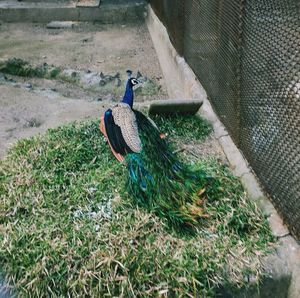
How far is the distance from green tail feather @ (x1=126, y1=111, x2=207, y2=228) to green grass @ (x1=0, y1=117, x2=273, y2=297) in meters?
0.07

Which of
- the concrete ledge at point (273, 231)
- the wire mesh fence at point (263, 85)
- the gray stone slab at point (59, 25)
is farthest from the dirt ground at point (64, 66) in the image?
the wire mesh fence at point (263, 85)

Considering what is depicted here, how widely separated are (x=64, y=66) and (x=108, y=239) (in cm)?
457

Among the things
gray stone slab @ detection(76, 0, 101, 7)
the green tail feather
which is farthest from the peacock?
gray stone slab @ detection(76, 0, 101, 7)

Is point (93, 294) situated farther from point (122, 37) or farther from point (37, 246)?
point (122, 37)

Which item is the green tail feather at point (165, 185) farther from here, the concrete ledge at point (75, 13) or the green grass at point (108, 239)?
the concrete ledge at point (75, 13)

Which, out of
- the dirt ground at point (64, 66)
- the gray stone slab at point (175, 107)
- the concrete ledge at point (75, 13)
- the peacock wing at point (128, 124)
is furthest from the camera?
the concrete ledge at point (75, 13)

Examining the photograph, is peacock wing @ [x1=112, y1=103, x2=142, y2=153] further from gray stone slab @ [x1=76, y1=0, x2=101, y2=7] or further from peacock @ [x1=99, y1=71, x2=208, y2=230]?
gray stone slab @ [x1=76, y1=0, x2=101, y2=7]

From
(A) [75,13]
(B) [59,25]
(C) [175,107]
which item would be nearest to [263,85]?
(C) [175,107]

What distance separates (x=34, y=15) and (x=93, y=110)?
536 cm

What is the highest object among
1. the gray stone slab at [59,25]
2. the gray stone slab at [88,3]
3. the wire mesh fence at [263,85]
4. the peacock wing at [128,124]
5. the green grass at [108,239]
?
the wire mesh fence at [263,85]

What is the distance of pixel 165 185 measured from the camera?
107 inches

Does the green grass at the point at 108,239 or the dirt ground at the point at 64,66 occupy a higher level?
the green grass at the point at 108,239

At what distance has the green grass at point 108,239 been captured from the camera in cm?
238

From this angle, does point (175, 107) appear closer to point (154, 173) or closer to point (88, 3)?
point (154, 173)
